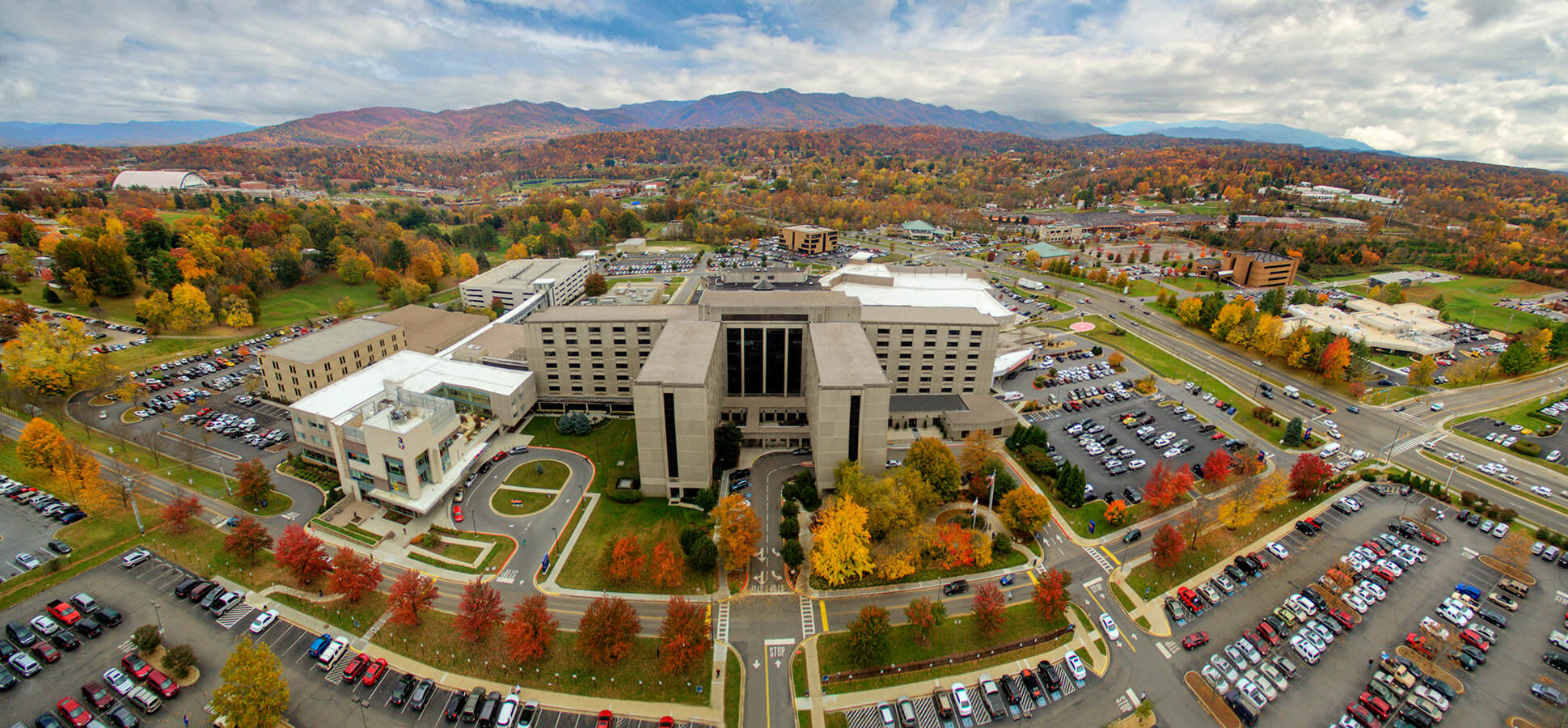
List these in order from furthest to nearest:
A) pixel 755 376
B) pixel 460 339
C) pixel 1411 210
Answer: pixel 1411 210 → pixel 460 339 → pixel 755 376

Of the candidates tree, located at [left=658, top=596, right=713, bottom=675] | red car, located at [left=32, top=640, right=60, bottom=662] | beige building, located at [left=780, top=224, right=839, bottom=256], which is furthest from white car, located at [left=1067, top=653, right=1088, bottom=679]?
beige building, located at [left=780, top=224, right=839, bottom=256]

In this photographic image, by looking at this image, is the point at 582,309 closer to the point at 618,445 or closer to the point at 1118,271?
the point at 618,445

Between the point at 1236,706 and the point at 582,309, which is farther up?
the point at 582,309

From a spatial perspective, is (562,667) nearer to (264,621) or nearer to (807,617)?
(807,617)

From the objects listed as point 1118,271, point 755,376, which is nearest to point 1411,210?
point 1118,271

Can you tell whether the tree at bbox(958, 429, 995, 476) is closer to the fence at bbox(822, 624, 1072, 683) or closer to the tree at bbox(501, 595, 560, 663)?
the fence at bbox(822, 624, 1072, 683)

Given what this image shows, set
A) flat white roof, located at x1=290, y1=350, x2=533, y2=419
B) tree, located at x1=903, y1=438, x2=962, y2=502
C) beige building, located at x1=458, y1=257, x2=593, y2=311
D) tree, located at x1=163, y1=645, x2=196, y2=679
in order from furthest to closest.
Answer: beige building, located at x1=458, y1=257, x2=593, y2=311 < flat white roof, located at x1=290, y1=350, x2=533, y2=419 < tree, located at x1=903, y1=438, x2=962, y2=502 < tree, located at x1=163, y1=645, x2=196, y2=679
